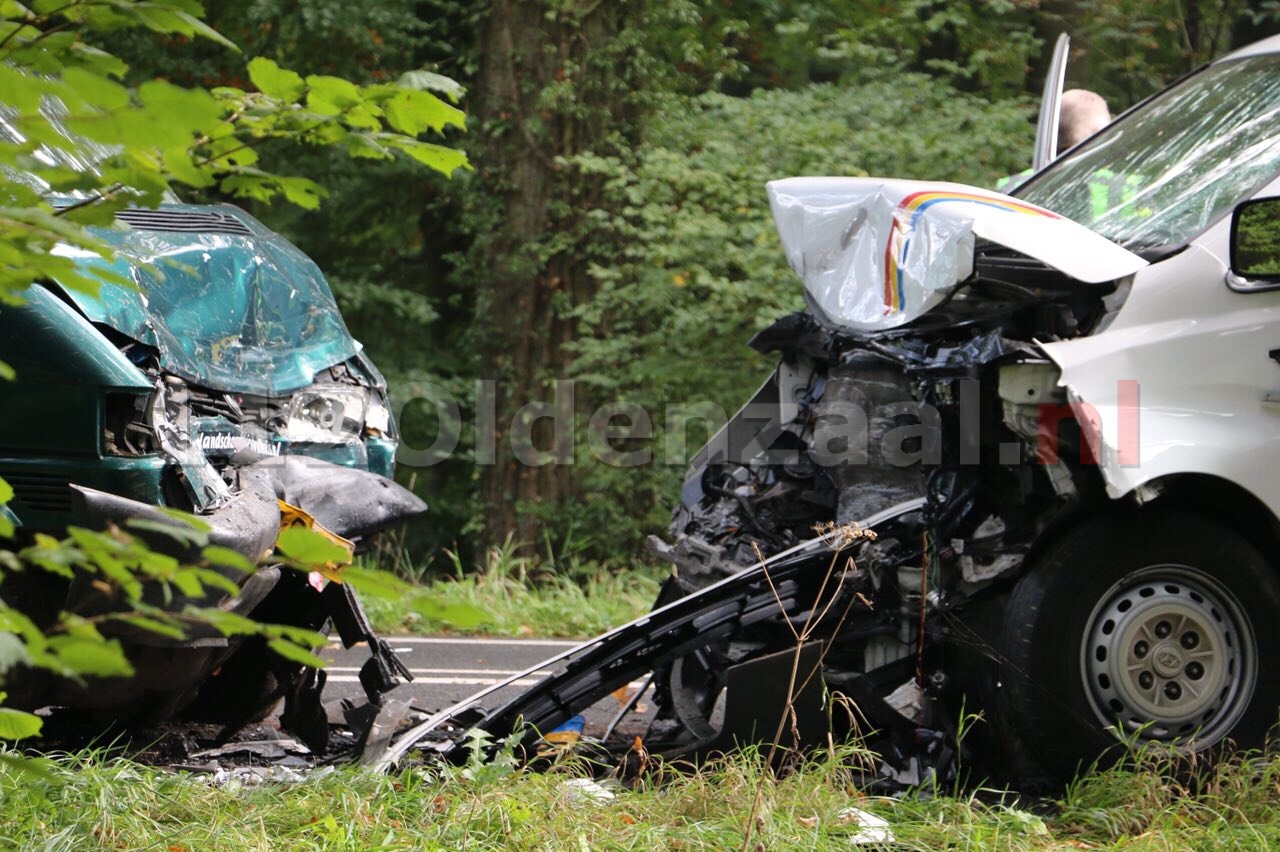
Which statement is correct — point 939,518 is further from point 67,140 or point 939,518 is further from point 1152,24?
point 1152,24

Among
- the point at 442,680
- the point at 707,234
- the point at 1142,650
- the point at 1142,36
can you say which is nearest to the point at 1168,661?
the point at 1142,650

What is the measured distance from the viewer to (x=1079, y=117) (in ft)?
23.1

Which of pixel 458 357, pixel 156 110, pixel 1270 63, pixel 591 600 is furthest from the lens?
pixel 458 357

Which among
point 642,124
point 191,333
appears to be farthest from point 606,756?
point 642,124

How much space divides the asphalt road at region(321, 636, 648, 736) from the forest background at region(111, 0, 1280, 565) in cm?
204

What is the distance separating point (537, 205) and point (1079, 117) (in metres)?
5.55

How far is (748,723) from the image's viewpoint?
4.30 meters

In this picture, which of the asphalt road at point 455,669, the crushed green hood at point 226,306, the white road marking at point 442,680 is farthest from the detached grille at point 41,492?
the white road marking at point 442,680

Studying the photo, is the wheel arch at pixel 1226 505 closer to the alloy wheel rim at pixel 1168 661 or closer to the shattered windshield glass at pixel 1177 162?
the alloy wheel rim at pixel 1168 661

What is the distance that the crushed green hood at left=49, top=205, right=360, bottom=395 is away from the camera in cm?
423

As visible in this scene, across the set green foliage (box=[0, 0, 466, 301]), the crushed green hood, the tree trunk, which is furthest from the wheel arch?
the tree trunk

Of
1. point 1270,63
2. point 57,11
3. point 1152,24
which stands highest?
point 1152,24

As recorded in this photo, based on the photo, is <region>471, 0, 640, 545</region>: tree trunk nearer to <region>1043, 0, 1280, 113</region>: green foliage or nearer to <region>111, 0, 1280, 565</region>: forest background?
<region>111, 0, 1280, 565</region>: forest background

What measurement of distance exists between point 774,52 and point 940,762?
12.8 m
